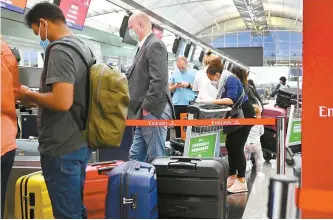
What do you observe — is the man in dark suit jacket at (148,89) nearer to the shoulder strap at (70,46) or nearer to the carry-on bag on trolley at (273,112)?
the shoulder strap at (70,46)

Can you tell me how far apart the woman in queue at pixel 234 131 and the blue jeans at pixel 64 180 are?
110 inches

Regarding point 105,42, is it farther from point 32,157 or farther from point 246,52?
point 246,52

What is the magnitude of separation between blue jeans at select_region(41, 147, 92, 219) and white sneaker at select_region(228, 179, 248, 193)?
117 inches

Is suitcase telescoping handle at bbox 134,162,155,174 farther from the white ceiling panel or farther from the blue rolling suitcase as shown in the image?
the white ceiling panel

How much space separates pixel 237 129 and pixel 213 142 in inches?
18.5

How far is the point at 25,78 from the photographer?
16.9 ft

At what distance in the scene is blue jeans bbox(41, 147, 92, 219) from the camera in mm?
2350

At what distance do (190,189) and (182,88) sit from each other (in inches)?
181

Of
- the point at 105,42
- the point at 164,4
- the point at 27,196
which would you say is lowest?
the point at 27,196

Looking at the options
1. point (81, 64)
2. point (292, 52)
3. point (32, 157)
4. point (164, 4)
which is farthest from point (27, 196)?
point (292, 52)

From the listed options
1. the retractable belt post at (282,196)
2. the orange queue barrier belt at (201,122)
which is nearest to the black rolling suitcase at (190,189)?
the orange queue barrier belt at (201,122)

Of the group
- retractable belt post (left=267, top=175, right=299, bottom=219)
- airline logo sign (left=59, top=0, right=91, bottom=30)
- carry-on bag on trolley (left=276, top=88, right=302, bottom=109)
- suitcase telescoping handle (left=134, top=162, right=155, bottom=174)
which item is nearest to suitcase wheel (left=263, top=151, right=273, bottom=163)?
carry-on bag on trolley (left=276, top=88, right=302, bottom=109)

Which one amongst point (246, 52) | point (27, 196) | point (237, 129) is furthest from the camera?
point (246, 52)

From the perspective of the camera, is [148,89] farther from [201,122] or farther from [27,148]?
[27,148]
